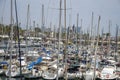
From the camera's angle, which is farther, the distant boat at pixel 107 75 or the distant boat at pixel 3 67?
the distant boat at pixel 3 67

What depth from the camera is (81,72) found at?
106ft

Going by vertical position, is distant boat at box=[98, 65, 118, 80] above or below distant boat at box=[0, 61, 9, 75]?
below

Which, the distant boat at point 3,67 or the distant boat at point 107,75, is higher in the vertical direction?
the distant boat at point 3,67

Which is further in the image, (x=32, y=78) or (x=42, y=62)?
(x=42, y=62)

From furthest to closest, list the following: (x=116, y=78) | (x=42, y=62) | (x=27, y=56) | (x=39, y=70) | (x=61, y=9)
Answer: (x=27, y=56) → (x=42, y=62) → (x=39, y=70) → (x=116, y=78) → (x=61, y=9)

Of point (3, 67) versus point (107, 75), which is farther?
point (3, 67)

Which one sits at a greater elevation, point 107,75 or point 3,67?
point 3,67

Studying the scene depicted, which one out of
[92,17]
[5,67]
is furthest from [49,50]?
[5,67]

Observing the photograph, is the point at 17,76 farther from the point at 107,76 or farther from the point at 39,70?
the point at 107,76

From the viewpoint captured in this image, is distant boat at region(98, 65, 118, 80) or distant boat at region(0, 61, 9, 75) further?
distant boat at region(0, 61, 9, 75)

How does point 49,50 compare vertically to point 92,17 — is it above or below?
below

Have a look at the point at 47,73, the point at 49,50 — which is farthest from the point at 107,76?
the point at 49,50

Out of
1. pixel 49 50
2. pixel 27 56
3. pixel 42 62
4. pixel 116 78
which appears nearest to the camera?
pixel 116 78

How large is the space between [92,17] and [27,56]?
10.7 metres
